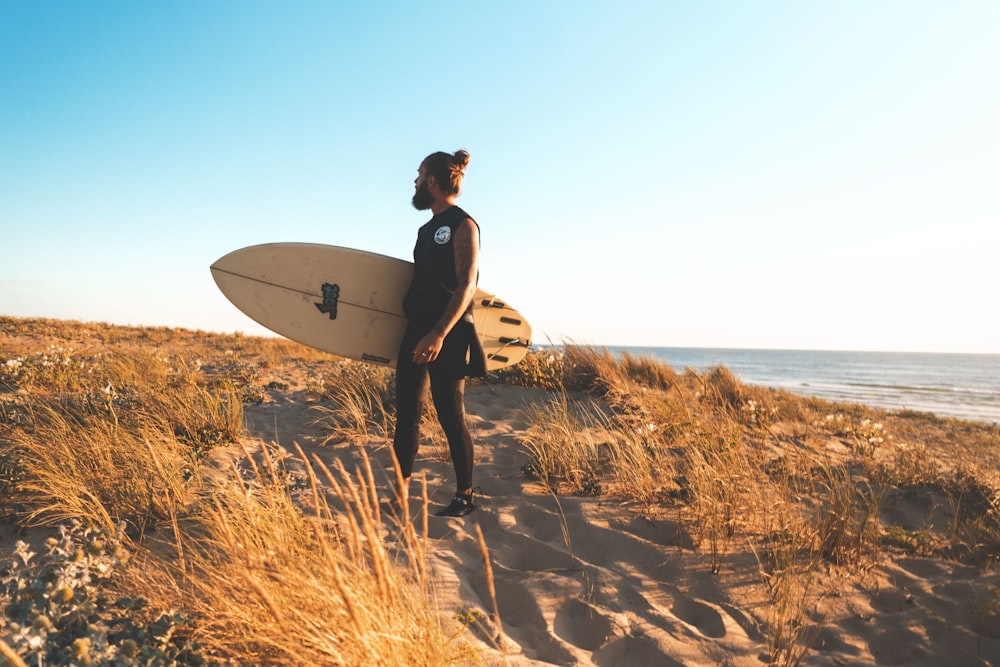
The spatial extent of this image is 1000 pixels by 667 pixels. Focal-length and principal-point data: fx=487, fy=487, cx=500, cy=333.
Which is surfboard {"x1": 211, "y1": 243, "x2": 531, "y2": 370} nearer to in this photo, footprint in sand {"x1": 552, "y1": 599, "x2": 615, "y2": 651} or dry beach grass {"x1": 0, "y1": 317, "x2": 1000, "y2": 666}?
dry beach grass {"x1": 0, "y1": 317, "x2": 1000, "y2": 666}

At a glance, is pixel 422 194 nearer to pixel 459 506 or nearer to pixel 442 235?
pixel 442 235

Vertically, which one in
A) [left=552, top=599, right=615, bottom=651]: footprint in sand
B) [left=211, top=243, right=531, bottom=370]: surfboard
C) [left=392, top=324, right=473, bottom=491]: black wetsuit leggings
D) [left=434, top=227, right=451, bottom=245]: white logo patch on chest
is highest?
[left=434, top=227, right=451, bottom=245]: white logo patch on chest

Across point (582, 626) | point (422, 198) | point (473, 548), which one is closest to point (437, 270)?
point (422, 198)

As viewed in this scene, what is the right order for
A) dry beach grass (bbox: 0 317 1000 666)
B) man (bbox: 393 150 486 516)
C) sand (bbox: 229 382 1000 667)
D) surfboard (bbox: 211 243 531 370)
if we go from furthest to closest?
surfboard (bbox: 211 243 531 370) → man (bbox: 393 150 486 516) → sand (bbox: 229 382 1000 667) → dry beach grass (bbox: 0 317 1000 666)

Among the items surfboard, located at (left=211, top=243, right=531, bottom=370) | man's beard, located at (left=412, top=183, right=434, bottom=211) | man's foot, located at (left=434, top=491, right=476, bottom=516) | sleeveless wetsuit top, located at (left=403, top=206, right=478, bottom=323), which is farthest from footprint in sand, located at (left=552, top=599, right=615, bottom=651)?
man's beard, located at (left=412, top=183, right=434, bottom=211)

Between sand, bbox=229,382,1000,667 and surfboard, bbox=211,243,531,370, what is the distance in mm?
1464

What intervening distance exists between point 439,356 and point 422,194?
1076 mm

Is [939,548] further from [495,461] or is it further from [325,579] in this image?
[325,579]

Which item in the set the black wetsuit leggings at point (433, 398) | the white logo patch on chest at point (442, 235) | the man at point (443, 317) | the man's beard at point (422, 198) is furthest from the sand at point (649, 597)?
the man's beard at point (422, 198)

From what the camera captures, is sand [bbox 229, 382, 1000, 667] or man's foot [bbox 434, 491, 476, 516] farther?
man's foot [bbox 434, 491, 476, 516]

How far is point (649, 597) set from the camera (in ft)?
8.24

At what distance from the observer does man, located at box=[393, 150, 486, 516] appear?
295cm

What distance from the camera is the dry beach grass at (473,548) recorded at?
5.08 feet

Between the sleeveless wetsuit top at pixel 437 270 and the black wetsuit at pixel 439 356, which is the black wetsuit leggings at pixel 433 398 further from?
the sleeveless wetsuit top at pixel 437 270
